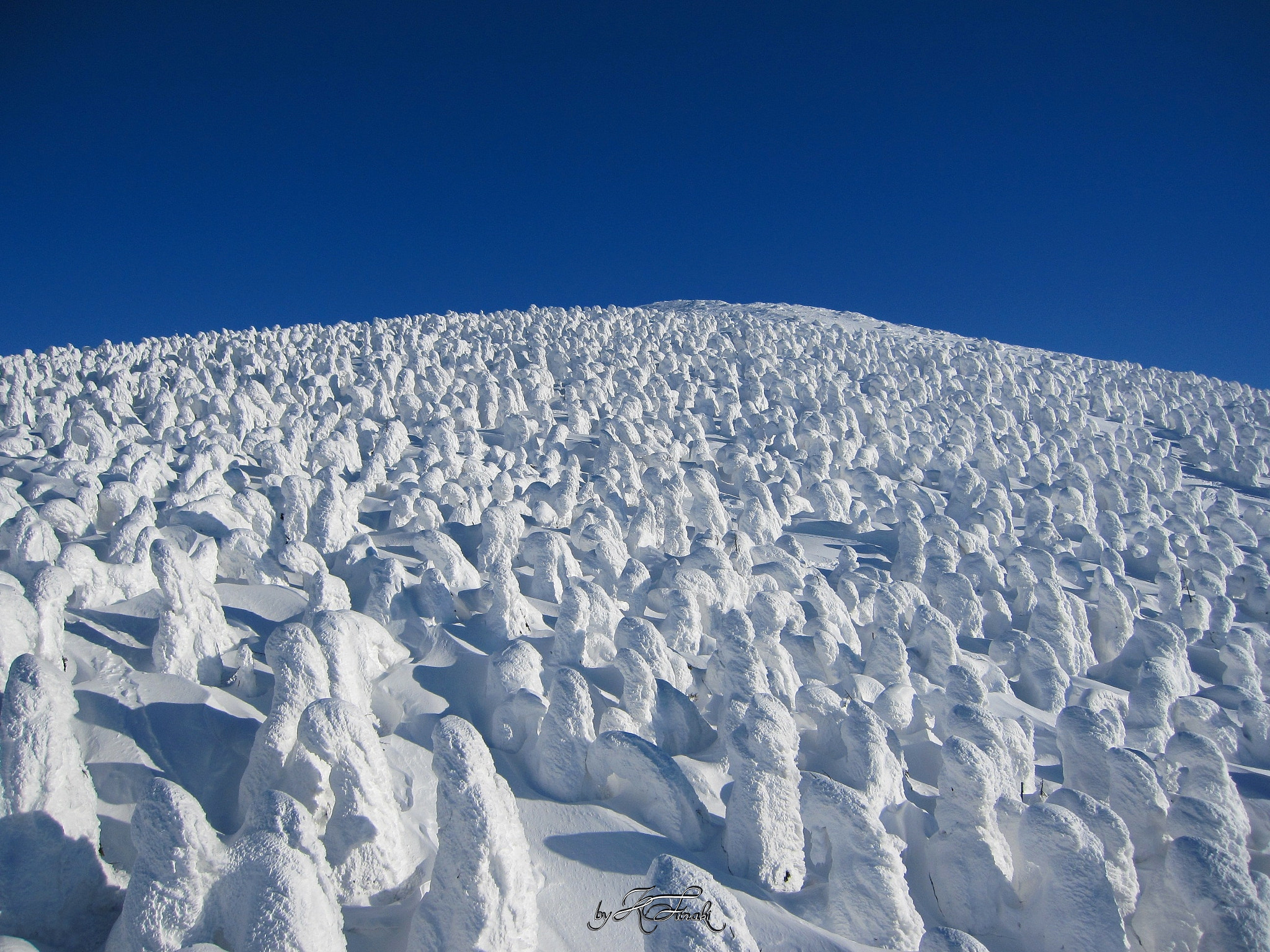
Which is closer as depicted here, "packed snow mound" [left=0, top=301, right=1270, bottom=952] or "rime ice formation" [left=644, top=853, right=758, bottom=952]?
"rime ice formation" [left=644, top=853, right=758, bottom=952]

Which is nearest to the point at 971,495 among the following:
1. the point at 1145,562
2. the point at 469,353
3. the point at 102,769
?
the point at 1145,562

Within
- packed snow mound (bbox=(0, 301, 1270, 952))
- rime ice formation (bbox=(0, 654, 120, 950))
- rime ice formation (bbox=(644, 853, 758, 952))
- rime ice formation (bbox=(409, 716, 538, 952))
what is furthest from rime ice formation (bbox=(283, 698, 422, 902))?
rime ice formation (bbox=(644, 853, 758, 952))

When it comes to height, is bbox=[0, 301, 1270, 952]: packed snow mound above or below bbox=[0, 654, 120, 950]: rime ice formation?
above

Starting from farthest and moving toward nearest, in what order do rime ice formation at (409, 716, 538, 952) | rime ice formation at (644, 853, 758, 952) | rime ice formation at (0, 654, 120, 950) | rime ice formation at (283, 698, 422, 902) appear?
rime ice formation at (283, 698, 422, 902)
rime ice formation at (409, 716, 538, 952)
rime ice formation at (0, 654, 120, 950)
rime ice formation at (644, 853, 758, 952)

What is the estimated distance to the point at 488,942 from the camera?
2.42 meters

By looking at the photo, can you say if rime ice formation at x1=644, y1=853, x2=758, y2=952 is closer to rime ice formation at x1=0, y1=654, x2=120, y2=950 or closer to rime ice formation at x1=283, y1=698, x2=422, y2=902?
rime ice formation at x1=283, y1=698, x2=422, y2=902

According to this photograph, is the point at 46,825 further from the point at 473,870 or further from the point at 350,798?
the point at 473,870

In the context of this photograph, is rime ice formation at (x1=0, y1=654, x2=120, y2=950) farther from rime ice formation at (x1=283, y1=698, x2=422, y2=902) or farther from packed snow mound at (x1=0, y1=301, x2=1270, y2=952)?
rime ice formation at (x1=283, y1=698, x2=422, y2=902)

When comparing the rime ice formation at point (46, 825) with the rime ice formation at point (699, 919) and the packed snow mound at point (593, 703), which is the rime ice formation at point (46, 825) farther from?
the rime ice formation at point (699, 919)

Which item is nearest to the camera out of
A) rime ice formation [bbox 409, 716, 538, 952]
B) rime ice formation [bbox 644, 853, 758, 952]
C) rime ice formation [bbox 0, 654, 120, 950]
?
rime ice formation [bbox 644, 853, 758, 952]

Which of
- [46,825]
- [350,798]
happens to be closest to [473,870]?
[350,798]

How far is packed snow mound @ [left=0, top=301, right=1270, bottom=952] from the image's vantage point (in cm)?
249

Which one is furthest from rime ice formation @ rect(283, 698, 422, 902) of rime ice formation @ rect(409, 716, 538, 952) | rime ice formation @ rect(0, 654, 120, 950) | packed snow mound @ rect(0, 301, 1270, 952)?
rime ice formation @ rect(0, 654, 120, 950)

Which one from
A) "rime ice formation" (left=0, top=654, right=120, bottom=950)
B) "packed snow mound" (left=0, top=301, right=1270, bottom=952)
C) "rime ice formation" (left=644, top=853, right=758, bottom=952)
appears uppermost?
"packed snow mound" (left=0, top=301, right=1270, bottom=952)
